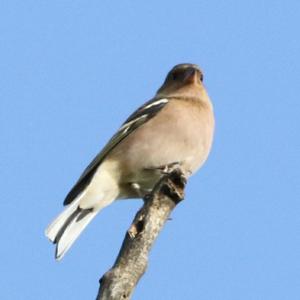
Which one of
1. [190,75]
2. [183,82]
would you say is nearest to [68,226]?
[183,82]

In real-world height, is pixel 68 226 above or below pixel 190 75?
below

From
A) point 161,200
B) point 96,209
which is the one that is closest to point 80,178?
point 96,209

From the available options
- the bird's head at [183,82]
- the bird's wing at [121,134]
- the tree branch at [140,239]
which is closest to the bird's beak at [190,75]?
the bird's head at [183,82]

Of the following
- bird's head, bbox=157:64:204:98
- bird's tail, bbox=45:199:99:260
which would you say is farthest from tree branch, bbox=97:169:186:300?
bird's head, bbox=157:64:204:98

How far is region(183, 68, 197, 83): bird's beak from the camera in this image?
1093 centimetres

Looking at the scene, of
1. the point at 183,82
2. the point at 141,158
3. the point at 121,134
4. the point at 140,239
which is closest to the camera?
the point at 140,239

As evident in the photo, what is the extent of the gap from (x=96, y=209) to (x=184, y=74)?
9.96 ft

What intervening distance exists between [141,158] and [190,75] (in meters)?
2.29

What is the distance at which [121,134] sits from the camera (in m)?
9.94

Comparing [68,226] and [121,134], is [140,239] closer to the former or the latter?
[68,226]

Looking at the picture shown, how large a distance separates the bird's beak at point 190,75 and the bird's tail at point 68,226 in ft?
9.24

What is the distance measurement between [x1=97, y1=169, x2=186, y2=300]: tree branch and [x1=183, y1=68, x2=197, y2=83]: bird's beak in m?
4.67

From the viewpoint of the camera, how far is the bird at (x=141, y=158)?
A: 9070 mm

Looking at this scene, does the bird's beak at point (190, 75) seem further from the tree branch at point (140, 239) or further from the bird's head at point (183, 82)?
the tree branch at point (140, 239)
